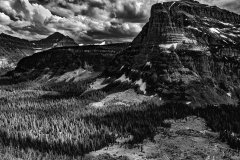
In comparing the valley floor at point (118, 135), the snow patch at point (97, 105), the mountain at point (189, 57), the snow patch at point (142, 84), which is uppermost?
the mountain at point (189, 57)

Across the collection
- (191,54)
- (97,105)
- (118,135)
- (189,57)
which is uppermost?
(191,54)

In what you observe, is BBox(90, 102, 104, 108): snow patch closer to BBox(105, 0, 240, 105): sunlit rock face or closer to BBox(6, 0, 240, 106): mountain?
BBox(6, 0, 240, 106): mountain

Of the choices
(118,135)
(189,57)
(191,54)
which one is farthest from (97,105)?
(191,54)

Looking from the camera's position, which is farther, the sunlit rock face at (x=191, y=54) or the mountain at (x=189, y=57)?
the sunlit rock face at (x=191, y=54)

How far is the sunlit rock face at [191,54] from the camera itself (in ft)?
425

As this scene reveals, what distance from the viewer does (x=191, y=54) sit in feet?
467

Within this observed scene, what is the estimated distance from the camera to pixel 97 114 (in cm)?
11256

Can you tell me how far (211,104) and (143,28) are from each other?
319 ft

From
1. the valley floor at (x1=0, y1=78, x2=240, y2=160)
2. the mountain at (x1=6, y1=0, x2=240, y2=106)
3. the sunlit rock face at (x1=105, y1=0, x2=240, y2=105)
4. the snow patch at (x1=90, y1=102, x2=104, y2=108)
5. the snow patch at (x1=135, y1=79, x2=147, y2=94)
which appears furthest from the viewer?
the snow patch at (x1=135, y1=79, x2=147, y2=94)

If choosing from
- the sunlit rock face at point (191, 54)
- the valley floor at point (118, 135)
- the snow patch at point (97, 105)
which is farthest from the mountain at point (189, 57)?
the snow patch at point (97, 105)

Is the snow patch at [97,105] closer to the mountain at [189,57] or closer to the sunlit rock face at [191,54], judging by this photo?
the mountain at [189,57]

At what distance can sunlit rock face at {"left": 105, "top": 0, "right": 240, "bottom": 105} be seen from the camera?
425ft

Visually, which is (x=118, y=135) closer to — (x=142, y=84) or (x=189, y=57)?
(x=142, y=84)

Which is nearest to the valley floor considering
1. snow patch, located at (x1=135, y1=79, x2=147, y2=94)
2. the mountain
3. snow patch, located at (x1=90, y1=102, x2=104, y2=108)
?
snow patch, located at (x1=90, y1=102, x2=104, y2=108)
